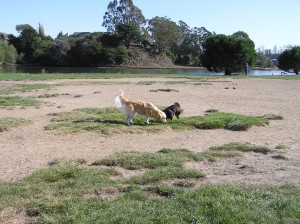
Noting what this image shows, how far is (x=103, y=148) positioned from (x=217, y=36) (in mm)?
47084

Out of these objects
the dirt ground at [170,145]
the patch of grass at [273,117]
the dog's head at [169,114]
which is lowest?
the dirt ground at [170,145]

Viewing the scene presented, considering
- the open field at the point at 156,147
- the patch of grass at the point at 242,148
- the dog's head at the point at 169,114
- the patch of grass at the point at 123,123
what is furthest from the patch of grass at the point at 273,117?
the patch of grass at the point at 242,148

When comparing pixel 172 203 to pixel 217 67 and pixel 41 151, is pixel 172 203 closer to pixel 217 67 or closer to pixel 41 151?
pixel 41 151

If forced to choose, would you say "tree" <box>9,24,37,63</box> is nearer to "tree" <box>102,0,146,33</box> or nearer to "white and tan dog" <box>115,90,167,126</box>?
"tree" <box>102,0,146,33</box>

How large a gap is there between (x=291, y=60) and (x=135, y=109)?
54560 millimetres

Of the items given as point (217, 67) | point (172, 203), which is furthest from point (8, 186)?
point (217, 67)

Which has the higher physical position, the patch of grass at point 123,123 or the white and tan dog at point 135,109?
the white and tan dog at point 135,109

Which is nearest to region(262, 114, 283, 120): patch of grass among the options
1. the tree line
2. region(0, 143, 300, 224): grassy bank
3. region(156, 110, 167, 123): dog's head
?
region(156, 110, 167, 123): dog's head

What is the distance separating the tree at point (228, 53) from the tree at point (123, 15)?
55809 millimetres

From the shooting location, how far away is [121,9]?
107 meters

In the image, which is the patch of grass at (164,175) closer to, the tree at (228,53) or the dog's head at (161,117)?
the dog's head at (161,117)

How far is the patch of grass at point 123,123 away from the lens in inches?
368

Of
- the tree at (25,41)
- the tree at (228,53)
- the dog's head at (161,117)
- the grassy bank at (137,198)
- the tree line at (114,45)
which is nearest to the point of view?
the grassy bank at (137,198)

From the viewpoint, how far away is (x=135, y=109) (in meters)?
10.2
